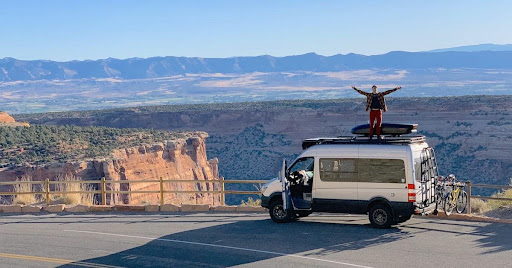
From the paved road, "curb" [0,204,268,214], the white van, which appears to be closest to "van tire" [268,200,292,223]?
the white van

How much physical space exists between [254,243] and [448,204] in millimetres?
5897

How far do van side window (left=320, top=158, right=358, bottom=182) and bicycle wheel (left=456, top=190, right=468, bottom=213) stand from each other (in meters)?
3.90

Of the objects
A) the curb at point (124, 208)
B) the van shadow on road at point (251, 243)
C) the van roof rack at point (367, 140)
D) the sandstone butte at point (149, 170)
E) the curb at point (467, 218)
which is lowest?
the sandstone butte at point (149, 170)

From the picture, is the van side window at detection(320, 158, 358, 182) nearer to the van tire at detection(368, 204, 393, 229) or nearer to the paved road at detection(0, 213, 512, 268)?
the van tire at detection(368, 204, 393, 229)

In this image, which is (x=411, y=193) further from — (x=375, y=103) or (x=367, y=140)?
(x=375, y=103)

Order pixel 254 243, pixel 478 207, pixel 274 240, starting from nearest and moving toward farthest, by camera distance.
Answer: pixel 254 243 → pixel 274 240 → pixel 478 207

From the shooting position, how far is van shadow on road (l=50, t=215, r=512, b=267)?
1470 centimetres

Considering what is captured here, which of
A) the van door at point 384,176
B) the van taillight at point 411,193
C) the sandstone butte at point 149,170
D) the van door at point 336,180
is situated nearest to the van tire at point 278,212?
the van door at point 336,180

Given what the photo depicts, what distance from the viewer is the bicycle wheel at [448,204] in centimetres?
1803

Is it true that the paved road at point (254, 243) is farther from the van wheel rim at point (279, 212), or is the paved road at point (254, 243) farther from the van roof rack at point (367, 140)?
the van roof rack at point (367, 140)

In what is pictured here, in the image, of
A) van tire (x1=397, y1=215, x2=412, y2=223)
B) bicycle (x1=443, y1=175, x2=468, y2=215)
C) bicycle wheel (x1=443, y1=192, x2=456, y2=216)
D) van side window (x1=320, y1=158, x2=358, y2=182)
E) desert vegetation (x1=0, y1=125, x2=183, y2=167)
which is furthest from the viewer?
desert vegetation (x1=0, y1=125, x2=183, y2=167)

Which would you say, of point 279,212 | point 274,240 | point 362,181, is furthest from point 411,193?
point 279,212

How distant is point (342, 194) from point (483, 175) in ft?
147

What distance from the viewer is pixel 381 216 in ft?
55.6
